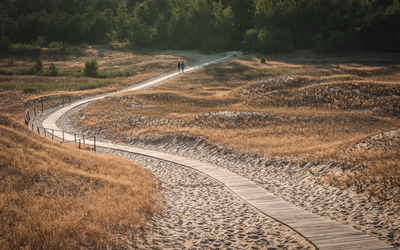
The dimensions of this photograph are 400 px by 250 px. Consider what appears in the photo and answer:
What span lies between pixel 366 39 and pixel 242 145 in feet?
212

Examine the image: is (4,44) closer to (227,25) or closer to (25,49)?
(25,49)

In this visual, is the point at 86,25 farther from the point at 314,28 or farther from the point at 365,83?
the point at 365,83

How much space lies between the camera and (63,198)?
13.0 metres

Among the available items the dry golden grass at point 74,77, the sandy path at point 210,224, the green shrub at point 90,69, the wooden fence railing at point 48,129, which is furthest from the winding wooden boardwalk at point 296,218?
the green shrub at point 90,69

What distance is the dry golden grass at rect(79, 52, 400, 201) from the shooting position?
76.6ft

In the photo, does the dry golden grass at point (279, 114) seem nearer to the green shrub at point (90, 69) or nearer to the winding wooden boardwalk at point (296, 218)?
the winding wooden boardwalk at point (296, 218)

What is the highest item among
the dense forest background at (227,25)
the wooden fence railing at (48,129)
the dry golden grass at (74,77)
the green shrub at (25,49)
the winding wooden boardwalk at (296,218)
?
the dense forest background at (227,25)

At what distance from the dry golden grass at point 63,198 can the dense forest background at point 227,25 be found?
71.8 meters

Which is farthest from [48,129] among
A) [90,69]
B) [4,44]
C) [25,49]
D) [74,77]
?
[4,44]

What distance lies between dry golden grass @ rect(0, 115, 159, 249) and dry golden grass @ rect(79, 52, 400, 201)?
33.5 feet

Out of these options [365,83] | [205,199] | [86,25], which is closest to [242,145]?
[205,199]

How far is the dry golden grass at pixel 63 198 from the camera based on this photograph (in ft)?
32.9

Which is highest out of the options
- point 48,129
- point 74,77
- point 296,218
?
point 74,77

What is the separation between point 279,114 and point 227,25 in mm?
70598
